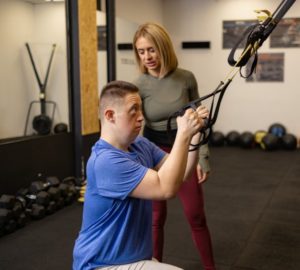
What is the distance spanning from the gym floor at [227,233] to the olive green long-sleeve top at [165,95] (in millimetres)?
909

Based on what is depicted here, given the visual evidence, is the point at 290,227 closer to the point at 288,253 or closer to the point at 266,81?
the point at 288,253

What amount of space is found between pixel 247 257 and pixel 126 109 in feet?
5.49

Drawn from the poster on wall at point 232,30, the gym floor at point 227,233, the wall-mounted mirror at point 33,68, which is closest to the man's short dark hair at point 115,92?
the gym floor at point 227,233

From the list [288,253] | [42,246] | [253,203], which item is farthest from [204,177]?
[253,203]

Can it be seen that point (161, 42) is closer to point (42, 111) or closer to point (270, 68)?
point (42, 111)

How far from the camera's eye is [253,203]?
3844 millimetres

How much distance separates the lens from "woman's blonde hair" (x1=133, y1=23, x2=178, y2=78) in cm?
190

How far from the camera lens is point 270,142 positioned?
6734mm

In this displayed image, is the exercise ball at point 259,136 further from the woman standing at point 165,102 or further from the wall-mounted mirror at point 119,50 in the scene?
the woman standing at point 165,102

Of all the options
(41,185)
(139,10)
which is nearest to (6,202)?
(41,185)

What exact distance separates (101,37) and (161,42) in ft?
11.1

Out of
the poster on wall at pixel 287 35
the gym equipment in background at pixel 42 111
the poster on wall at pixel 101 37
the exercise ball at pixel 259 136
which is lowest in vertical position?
the exercise ball at pixel 259 136

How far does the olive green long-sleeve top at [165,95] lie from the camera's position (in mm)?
2027

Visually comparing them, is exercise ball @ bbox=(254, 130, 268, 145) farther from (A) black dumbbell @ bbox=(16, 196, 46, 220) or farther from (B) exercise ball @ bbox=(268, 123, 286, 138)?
(A) black dumbbell @ bbox=(16, 196, 46, 220)
